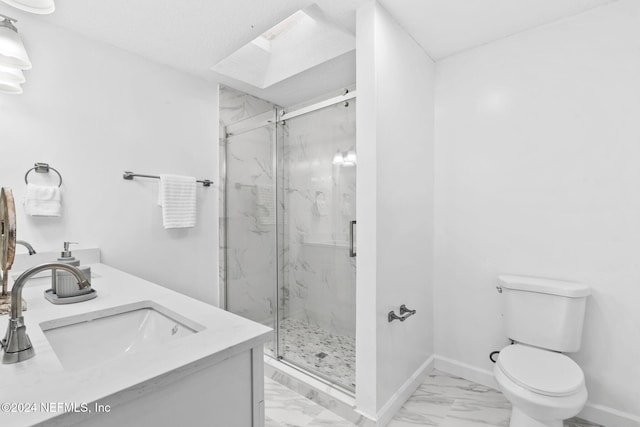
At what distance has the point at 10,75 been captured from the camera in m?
1.47

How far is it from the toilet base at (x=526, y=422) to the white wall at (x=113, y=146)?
7.15ft

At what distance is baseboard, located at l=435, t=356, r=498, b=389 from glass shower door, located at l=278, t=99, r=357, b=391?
66cm

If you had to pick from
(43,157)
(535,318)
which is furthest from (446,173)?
(43,157)

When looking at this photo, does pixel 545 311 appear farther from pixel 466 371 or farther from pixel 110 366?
pixel 110 366

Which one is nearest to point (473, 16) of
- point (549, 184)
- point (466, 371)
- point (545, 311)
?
point (549, 184)

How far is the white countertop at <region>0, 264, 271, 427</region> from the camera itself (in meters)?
0.56

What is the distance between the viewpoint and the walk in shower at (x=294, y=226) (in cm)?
219

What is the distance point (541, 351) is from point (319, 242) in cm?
147

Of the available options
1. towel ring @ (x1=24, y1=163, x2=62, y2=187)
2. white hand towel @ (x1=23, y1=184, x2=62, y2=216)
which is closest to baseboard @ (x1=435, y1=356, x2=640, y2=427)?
white hand towel @ (x1=23, y1=184, x2=62, y2=216)

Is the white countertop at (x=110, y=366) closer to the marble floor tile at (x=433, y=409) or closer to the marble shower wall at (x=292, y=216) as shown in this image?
the marble floor tile at (x=433, y=409)

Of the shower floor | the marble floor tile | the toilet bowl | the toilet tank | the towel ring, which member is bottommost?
the marble floor tile

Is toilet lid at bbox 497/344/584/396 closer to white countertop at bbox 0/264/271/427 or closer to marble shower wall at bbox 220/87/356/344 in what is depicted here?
marble shower wall at bbox 220/87/356/344

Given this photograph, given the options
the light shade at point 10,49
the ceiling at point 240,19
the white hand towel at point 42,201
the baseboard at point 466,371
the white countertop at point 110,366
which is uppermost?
the ceiling at point 240,19

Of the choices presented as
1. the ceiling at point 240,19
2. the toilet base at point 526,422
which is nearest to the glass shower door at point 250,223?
the ceiling at point 240,19
